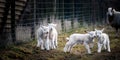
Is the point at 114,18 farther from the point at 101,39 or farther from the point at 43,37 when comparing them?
the point at 43,37

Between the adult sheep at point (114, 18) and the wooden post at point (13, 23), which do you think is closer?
the wooden post at point (13, 23)

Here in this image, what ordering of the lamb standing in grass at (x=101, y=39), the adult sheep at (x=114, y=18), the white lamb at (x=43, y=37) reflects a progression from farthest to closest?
the adult sheep at (x=114, y=18)
the white lamb at (x=43, y=37)
the lamb standing in grass at (x=101, y=39)

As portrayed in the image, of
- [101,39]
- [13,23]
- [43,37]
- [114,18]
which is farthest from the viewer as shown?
[114,18]

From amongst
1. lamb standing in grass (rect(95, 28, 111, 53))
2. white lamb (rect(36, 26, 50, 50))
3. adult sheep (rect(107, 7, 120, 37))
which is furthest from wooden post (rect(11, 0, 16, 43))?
adult sheep (rect(107, 7, 120, 37))

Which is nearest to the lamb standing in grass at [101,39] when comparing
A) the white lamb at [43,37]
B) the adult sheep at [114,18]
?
the white lamb at [43,37]

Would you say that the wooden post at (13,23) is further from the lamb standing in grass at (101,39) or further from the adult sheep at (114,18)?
the adult sheep at (114,18)

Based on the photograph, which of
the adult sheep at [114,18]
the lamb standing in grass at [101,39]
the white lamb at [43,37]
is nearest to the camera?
the lamb standing in grass at [101,39]

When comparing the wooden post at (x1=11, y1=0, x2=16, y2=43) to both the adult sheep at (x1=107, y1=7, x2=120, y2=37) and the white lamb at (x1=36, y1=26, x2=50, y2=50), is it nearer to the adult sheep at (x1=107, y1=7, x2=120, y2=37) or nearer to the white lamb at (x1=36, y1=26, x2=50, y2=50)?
the white lamb at (x1=36, y1=26, x2=50, y2=50)

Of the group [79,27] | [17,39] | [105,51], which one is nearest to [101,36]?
[105,51]

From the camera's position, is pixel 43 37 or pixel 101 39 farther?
pixel 43 37

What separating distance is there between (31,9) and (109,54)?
15.1 ft

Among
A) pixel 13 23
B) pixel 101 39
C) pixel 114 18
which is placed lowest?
pixel 101 39

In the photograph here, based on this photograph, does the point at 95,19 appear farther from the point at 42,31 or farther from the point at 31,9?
the point at 42,31

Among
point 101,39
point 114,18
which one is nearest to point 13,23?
point 101,39
